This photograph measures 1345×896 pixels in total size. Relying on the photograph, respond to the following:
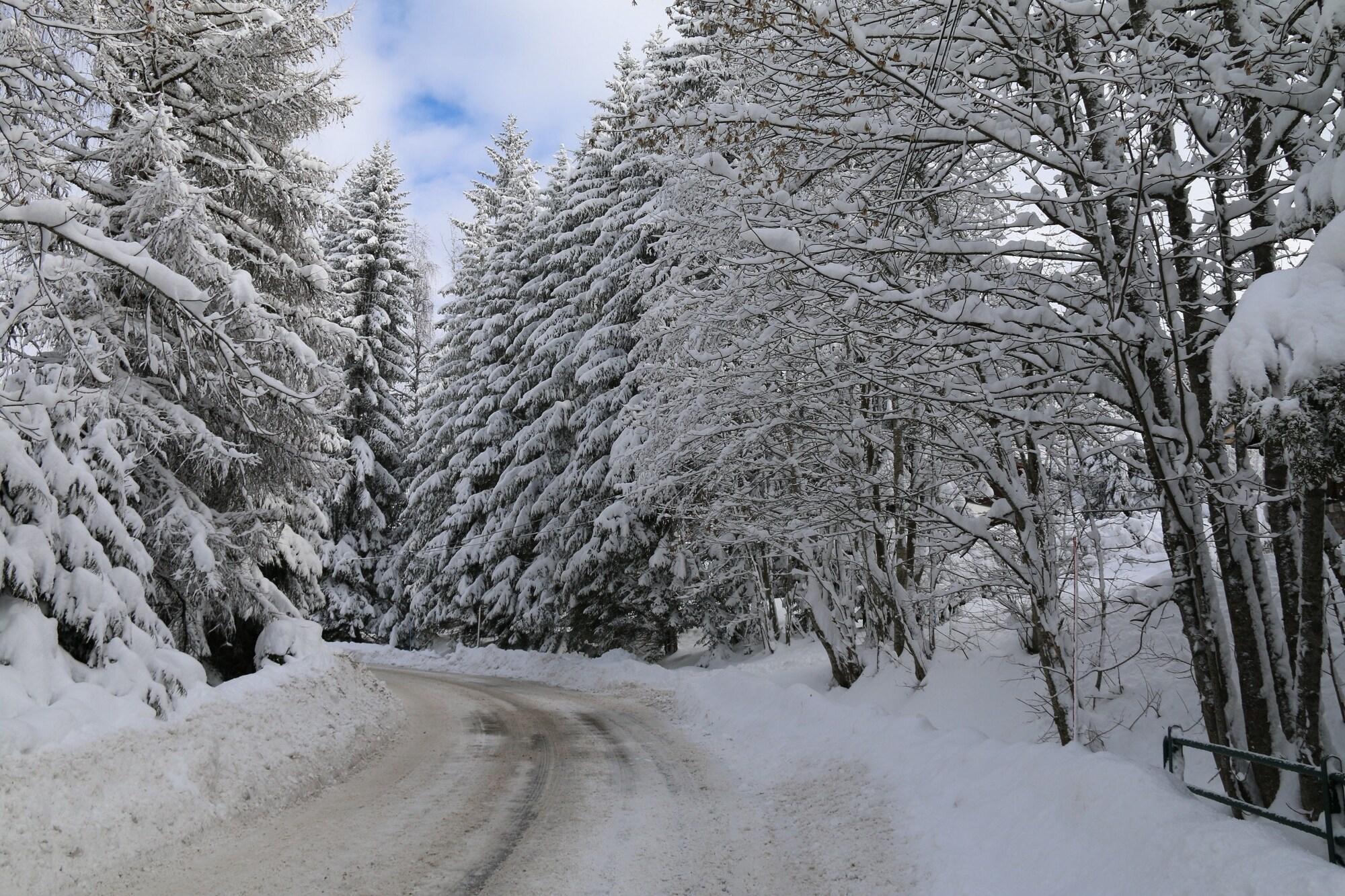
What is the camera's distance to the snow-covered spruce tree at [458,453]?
23.9 metres

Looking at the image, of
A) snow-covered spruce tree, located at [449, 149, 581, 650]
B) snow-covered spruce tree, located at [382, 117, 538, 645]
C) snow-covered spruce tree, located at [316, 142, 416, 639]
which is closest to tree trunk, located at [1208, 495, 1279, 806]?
snow-covered spruce tree, located at [449, 149, 581, 650]

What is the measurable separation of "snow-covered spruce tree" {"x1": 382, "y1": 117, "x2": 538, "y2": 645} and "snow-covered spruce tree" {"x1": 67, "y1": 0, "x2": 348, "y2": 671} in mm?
10761

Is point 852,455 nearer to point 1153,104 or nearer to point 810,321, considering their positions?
point 810,321

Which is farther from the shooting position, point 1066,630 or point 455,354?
point 455,354

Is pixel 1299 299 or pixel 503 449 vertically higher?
pixel 503 449

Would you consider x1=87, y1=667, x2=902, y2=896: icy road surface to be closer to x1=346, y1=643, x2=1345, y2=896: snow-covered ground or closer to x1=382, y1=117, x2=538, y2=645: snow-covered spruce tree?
x1=346, y1=643, x2=1345, y2=896: snow-covered ground

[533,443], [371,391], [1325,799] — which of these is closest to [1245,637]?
[1325,799]

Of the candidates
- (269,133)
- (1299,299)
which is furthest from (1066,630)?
(269,133)

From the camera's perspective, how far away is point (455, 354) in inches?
1107

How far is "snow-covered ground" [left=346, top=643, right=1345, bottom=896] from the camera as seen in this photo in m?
3.73

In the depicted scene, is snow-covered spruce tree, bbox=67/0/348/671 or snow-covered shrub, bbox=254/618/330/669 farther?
snow-covered shrub, bbox=254/618/330/669

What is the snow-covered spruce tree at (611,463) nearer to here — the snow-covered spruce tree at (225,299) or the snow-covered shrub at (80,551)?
the snow-covered spruce tree at (225,299)

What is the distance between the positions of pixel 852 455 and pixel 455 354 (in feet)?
67.5

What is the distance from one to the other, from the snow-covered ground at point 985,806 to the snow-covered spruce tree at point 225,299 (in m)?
6.62
